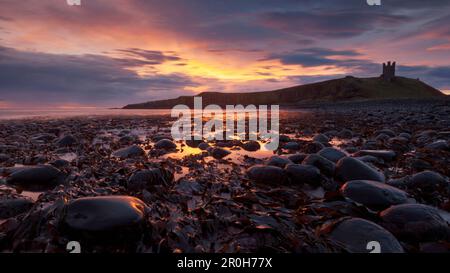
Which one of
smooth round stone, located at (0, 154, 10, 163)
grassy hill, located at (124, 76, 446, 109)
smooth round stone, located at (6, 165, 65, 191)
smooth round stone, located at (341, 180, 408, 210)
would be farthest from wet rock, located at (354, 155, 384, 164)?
grassy hill, located at (124, 76, 446, 109)

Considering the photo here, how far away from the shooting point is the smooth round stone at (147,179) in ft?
10.7

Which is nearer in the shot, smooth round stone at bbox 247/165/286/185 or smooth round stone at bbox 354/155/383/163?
smooth round stone at bbox 247/165/286/185

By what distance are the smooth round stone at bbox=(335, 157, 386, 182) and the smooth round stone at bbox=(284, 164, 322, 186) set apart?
0.31 metres

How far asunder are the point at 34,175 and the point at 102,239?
2214 mm

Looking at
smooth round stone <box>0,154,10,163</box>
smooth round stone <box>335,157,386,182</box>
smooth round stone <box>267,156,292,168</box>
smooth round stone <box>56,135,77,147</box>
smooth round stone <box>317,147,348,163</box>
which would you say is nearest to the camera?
smooth round stone <box>335,157,386,182</box>

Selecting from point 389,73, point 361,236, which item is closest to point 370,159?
point 361,236

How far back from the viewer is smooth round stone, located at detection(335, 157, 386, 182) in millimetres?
3443

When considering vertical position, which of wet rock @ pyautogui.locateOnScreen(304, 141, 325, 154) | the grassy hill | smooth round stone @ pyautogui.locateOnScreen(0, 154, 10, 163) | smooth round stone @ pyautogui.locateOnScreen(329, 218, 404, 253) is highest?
the grassy hill

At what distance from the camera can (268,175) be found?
358 cm

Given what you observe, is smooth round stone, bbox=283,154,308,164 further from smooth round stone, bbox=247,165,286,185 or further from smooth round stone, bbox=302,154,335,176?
smooth round stone, bbox=247,165,286,185

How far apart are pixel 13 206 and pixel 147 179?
4.45 ft

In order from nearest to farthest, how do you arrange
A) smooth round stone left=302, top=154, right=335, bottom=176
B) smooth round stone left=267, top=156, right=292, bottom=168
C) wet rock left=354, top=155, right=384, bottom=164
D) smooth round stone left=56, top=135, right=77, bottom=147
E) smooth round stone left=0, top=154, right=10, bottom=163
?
1. smooth round stone left=302, top=154, right=335, bottom=176
2. smooth round stone left=267, top=156, right=292, bottom=168
3. wet rock left=354, top=155, right=384, bottom=164
4. smooth round stone left=0, top=154, right=10, bottom=163
5. smooth round stone left=56, top=135, right=77, bottom=147

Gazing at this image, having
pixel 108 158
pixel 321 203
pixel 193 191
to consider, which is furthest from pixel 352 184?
pixel 108 158
